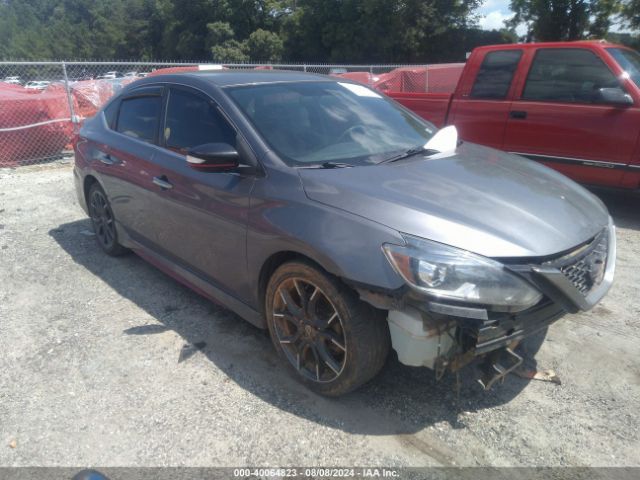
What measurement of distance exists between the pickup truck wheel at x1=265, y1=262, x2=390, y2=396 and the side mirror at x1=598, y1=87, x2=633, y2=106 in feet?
13.7

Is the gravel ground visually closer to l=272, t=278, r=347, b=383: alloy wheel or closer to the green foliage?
l=272, t=278, r=347, b=383: alloy wheel

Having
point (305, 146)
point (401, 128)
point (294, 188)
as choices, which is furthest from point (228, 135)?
point (401, 128)

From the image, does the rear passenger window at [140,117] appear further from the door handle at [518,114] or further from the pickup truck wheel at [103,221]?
the door handle at [518,114]

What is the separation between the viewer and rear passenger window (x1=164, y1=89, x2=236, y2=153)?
128 inches

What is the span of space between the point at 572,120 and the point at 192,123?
162 inches

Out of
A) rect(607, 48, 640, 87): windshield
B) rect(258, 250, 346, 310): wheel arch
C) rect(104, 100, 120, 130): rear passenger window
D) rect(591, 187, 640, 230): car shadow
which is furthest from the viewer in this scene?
rect(591, 187, 640, 230): car shadow

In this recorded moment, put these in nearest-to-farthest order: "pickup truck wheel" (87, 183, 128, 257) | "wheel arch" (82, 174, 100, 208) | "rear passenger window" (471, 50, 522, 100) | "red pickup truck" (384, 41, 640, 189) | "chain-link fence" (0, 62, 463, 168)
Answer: "pickup truck wheel" (87, 183, 128, 257), "wheel arch" (82, 174, 100, 208), "red pickup truck" (384, 41, 640, 189), "rear passenger window" (471, 50, 522, 100), "chain-link fence" (0, 62, 463, 168)

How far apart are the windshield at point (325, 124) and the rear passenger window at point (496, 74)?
2.70 m

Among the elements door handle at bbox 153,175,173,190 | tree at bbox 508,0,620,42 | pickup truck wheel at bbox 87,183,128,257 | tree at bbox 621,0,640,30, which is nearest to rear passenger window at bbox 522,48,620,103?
door handle at bbox 153,175,173,190

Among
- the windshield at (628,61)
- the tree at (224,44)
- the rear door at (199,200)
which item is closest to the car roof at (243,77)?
the rear door at (199,200)

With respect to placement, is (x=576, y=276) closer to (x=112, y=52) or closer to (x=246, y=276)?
(x=246, y=276)

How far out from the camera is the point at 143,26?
242ft

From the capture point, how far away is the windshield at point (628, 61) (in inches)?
210

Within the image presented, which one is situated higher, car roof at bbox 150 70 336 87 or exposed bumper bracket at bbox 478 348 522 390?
car roof at bbox 150 70 336 87
